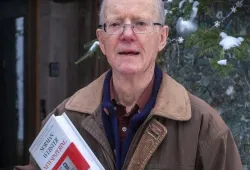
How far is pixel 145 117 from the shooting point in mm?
1915

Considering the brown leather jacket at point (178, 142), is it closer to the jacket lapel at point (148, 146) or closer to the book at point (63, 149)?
the jacket lapel at point (148, 146)

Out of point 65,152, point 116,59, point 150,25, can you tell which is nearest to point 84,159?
point 65,152

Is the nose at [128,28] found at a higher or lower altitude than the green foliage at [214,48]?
higher

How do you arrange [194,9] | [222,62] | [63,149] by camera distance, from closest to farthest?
[63,149] < [222,62] < [194,9]

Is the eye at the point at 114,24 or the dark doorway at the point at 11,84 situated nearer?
the eye at the point at 114,24

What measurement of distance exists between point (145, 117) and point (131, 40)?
0.29 meters

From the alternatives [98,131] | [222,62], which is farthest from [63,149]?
[222,62]

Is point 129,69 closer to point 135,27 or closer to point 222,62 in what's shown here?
point 135,27

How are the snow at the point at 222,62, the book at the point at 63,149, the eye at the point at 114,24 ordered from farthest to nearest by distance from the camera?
the snow at the point at 222,62 < the eye at the point at 114,24 < the book at the point at 63,149

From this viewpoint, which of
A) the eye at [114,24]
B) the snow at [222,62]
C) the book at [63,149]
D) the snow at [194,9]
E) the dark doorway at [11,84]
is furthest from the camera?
the dark doorway at [11,84]

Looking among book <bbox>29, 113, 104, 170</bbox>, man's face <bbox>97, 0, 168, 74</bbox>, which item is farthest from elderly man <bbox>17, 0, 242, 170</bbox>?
book <bbox>29, 113, 104, 170</bbox>

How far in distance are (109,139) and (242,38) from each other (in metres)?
1.20

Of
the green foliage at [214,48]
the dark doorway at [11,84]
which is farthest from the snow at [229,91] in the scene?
Result: the dark doorway at [11,84]

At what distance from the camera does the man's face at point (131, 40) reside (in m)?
1.90
